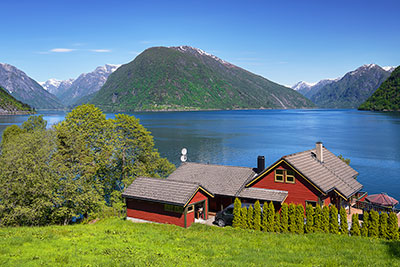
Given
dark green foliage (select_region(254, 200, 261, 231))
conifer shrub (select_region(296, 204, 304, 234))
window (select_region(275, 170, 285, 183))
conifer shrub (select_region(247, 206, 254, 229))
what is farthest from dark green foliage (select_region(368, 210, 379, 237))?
window (select_region(275, 170, 285, 183))

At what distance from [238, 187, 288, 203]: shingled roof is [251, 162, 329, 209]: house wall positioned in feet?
1.69

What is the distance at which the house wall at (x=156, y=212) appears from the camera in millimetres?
29797

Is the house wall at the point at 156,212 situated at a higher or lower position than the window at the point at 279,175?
lower

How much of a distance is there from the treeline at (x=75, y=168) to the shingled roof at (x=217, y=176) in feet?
23.5

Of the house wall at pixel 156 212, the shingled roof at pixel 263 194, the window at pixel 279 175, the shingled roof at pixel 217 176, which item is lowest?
the house wall at pixel 156 212

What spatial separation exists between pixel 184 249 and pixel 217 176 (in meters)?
18.5

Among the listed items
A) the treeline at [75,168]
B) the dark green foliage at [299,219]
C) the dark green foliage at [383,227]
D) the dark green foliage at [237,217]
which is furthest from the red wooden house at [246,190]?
the dark green foliage at [383,227]

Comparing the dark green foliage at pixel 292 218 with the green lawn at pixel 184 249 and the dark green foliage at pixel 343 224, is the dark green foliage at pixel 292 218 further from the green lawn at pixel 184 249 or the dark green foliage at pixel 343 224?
the dark green foliage at pixel 343 224

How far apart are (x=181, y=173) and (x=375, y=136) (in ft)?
375

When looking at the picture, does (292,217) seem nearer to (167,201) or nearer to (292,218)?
(292,218)

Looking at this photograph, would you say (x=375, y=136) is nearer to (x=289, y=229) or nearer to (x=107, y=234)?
(x=289, y=229)

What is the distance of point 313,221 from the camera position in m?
26.0

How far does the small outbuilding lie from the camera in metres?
29.6

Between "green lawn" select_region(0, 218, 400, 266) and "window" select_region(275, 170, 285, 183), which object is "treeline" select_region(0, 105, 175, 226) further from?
"window" select_region(275, 170, 285, 183)
